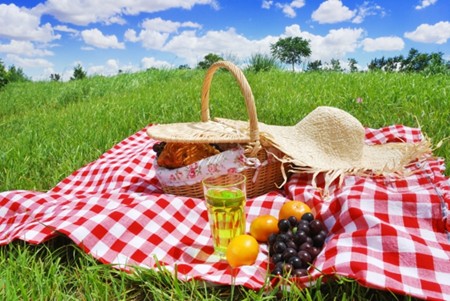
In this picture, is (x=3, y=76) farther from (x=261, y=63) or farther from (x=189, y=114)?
(x=189, y=114)

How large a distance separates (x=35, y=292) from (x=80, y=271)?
0.15 m

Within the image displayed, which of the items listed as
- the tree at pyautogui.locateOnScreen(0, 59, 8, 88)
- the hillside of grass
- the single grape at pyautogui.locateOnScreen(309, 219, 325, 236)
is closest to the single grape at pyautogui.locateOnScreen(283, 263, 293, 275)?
the single grape at pyautogui.locateOnScreen(309, 219, 325, 236)

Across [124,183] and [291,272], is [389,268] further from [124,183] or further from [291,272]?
[124,183]

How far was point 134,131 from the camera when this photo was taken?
3801 millimetres

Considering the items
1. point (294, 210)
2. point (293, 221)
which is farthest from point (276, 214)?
point (293, 221)

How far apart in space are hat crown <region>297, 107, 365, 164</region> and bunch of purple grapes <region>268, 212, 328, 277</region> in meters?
0.69

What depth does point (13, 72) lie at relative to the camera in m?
13.7

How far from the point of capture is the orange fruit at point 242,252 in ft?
4.97

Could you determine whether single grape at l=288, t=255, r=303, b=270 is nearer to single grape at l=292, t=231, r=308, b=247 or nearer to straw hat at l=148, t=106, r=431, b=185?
single grape at l=292, t=231, r=308, b=247

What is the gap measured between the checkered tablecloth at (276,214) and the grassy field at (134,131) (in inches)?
2.6

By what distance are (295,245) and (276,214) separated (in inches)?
17.8

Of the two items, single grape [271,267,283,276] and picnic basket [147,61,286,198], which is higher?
picnic basket [147,61,286,198]

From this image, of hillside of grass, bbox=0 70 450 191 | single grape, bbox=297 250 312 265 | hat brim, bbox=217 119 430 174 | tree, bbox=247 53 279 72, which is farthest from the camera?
tree, bbox=247 53 279 72

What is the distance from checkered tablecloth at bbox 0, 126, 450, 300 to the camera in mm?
1383
